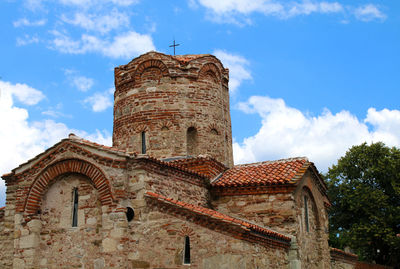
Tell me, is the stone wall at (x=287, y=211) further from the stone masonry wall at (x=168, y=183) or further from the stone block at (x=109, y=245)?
the stone block at (x=109, y=245)

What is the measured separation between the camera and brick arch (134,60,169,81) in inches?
553

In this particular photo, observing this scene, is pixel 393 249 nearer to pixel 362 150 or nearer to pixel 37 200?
pixel 362 150

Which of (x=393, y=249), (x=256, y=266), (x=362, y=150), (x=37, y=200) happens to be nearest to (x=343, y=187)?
(x=362, y=150)

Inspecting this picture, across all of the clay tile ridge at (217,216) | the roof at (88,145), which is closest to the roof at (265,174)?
the roof at (88,145)

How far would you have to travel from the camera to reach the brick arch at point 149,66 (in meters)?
14.0

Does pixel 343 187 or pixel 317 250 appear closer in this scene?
pixel 317 250

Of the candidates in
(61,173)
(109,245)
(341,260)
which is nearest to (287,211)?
(109,245)

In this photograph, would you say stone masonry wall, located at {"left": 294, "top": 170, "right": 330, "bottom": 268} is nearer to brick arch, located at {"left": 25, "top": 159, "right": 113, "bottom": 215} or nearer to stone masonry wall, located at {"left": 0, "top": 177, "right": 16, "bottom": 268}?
brick arch, located at {"left": 25, "top": 159, "right": 113, "bottom": 215}

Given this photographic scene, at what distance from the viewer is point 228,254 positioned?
889cm

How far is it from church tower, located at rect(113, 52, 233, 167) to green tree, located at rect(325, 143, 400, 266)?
1114cm

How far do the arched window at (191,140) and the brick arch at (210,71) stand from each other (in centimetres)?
187

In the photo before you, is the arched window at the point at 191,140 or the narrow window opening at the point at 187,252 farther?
the arched window at the point at 191,140

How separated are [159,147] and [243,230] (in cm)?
516

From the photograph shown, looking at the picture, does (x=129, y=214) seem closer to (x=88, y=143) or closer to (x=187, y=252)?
(x=187, y=252)
